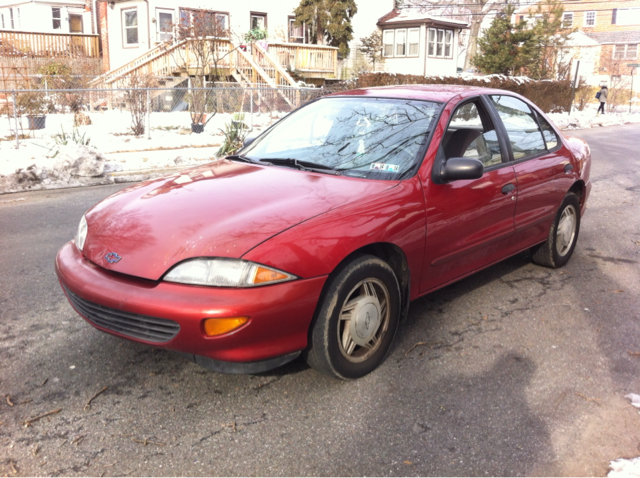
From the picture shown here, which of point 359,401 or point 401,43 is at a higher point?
point 401,43

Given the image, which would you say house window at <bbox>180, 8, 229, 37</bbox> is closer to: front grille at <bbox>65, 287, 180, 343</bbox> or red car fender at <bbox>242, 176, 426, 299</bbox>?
red car fender at <bbox>242, 176, 426, 299</bbox>

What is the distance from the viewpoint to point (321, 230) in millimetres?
3242

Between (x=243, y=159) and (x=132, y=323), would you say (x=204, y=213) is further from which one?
(x=243, y=159)

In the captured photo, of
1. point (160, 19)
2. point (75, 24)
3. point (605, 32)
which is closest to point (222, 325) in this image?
point (160, 19)

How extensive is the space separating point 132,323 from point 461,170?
211 cm

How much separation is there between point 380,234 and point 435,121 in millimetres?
1102

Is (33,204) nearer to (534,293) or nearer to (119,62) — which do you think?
(534,293)

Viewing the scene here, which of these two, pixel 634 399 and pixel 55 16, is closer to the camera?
pixel 634 399

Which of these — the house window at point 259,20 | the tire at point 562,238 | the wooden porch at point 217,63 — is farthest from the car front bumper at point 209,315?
the house window at point 259,20

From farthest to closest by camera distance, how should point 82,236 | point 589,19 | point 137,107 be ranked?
1. point 589,19
2. point 137,107
3. point 82,236

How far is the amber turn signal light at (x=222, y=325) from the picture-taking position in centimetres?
293

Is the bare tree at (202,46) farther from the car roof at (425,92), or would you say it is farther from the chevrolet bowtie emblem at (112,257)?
the chevrolet bowtie emblem at (112,257)

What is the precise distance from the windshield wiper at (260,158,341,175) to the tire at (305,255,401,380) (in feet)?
2.55

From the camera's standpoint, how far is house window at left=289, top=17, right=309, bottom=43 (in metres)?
32.0
